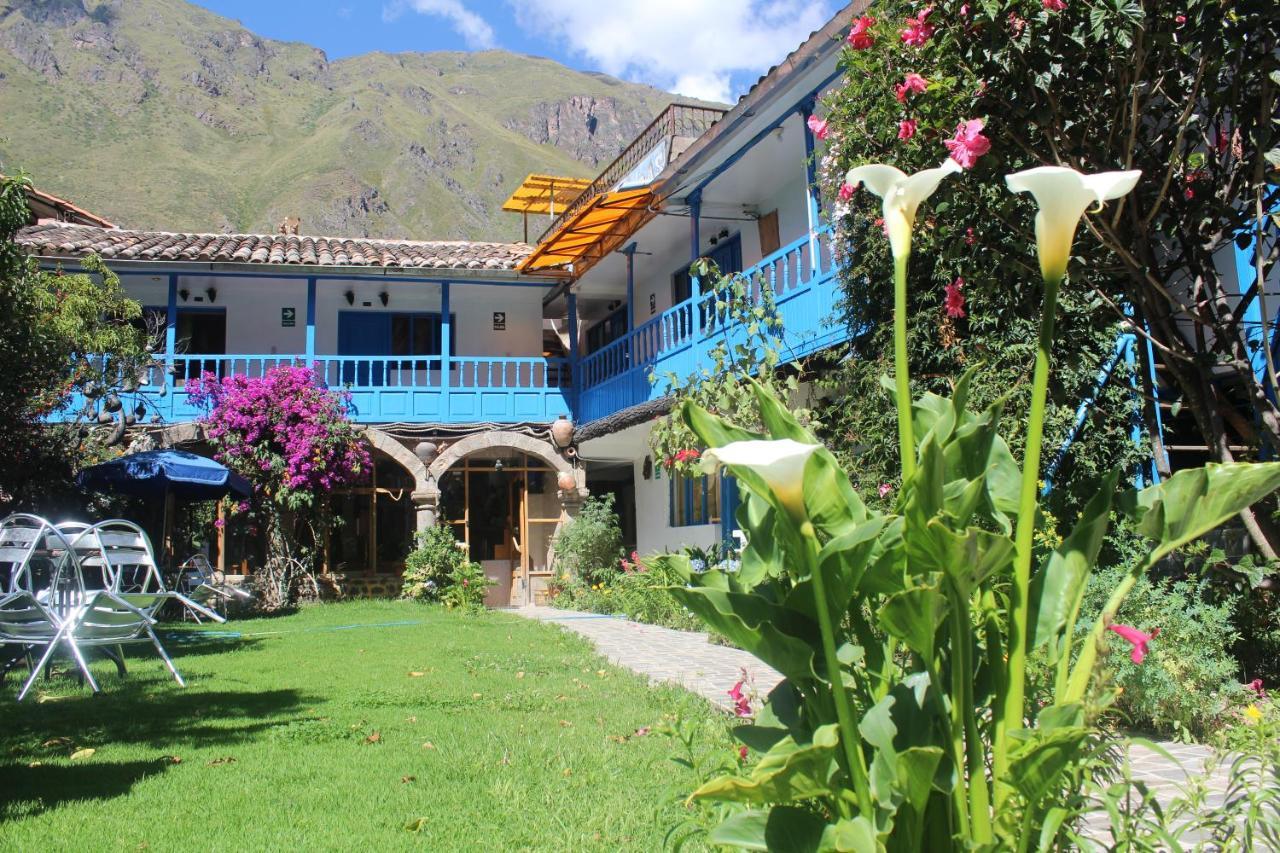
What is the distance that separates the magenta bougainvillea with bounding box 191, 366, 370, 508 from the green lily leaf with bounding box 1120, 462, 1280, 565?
12901 millimetres

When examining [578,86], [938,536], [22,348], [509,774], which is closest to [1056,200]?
[938,536]

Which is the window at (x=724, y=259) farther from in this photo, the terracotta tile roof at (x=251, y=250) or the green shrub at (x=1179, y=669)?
the green shrub at (x=1179, y=669)

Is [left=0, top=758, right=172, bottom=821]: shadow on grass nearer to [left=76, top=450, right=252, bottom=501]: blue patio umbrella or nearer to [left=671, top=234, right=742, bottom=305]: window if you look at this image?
[left=76, top=450, right=252, bottom=501]: blue patio umbrella

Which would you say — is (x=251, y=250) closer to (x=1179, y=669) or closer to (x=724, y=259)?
(x=724, y=259)

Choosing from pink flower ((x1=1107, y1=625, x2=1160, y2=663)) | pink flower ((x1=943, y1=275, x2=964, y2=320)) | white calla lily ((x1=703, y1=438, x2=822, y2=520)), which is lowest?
pink flower ((x1=1107, y1=625, x2=1160, y2=663))

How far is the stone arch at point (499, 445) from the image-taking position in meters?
15.4

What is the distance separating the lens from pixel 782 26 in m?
73.3

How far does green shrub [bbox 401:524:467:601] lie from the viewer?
14.4m

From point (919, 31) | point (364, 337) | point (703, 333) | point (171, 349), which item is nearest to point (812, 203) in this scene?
point (703, 333)

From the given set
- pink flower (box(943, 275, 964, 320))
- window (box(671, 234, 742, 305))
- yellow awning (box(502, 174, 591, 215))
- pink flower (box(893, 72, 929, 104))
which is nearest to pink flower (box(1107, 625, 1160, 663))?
pink flower (box(893, 72, 929, 104))

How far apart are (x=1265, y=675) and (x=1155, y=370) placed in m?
2.52

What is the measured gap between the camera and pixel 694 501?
14.2m

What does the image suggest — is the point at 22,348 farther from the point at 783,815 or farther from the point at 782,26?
the point at 782,26

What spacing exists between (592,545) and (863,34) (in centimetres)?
1033
